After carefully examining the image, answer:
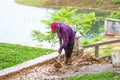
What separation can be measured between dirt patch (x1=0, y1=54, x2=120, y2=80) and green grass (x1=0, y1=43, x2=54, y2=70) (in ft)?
6.01

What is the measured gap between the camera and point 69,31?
9.67 metres

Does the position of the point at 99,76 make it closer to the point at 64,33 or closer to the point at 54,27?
the point at 64,33

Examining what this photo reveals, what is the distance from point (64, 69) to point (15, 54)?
4373 mm

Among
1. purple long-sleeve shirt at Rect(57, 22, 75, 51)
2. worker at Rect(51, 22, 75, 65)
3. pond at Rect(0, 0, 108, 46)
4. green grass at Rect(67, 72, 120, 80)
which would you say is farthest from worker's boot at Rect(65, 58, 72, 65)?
pond at Rect(0, 0, 108, 46)

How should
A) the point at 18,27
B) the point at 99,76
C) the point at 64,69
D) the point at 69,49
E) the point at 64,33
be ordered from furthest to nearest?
the point at 18,27 < the point at 69,49 < the point at 64,69 < the point at 64,33 < the point at 99,76

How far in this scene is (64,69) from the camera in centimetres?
988

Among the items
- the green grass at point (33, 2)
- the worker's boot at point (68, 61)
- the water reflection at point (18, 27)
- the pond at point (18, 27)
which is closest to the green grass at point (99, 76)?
the worker's boot at point (68, 61)

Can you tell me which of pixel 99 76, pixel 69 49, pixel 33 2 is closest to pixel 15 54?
pixel 69 49

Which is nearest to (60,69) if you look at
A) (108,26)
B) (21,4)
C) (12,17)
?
(108,26)

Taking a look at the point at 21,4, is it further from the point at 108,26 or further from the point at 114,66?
the point at 114,66

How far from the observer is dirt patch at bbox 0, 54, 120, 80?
944 centimetres

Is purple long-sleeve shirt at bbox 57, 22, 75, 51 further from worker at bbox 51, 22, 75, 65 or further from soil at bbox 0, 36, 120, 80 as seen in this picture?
soil at bbox 0, 36, 120, 80

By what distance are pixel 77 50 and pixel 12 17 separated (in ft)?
103

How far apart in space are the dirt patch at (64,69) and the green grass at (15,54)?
183 centimetres
